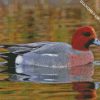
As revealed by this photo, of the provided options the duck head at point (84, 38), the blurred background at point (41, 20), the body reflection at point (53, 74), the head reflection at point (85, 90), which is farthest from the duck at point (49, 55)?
the head reflection at point (85, 90)

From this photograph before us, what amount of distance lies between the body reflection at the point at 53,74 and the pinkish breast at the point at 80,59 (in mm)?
97

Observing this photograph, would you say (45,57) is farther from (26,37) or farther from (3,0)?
(3,0)

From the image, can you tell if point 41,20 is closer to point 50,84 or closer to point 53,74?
Result: point 53,74

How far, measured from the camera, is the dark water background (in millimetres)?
7730

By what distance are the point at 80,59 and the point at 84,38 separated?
1.57 feet

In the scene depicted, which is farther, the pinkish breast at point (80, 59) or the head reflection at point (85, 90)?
the pinkish breast at point (80, 59)

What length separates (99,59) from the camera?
9.94 meters

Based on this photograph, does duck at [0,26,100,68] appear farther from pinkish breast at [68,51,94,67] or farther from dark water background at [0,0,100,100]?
dark water background at [0,0,100,100]

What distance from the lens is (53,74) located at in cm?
→ 916

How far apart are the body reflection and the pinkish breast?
0.32ft

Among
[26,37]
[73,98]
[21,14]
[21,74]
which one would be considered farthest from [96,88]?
[21,14]

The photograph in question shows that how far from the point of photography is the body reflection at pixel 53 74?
8.64 meters

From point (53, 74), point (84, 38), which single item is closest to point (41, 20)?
point (84, 38)

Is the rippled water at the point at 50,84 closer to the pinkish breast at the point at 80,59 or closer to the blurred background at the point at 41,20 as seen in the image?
the pinkish breast at the point at 80,59
